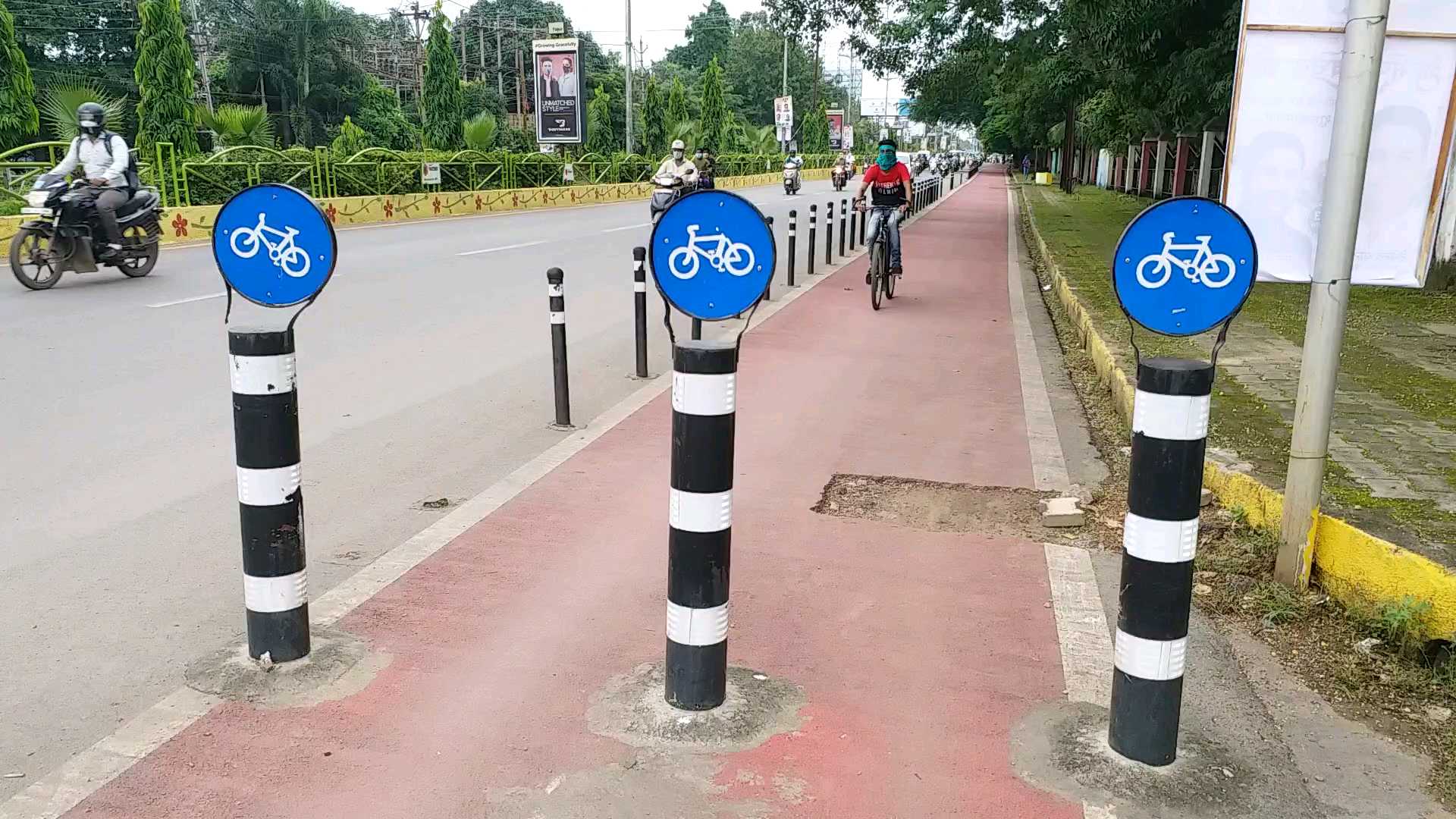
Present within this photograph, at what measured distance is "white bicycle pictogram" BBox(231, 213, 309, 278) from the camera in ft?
12.2

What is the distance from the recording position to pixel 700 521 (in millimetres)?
3299

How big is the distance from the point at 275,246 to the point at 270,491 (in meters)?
0.81

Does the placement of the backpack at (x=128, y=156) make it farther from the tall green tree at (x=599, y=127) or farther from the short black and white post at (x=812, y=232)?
the tall green tree at (x=599, y=127)

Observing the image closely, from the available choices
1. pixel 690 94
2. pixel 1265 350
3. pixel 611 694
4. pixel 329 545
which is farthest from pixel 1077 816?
pixel 690 94

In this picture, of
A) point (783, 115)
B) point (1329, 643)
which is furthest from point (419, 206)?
point (783, 115)

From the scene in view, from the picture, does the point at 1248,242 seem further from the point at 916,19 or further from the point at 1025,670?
the point at 916,19

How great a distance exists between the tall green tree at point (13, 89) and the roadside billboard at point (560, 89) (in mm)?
16667

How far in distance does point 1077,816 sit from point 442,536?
303cm

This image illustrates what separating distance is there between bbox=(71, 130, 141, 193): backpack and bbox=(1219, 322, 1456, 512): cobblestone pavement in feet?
37.4

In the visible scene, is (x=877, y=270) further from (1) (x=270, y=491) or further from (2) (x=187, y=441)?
(1) (x=270, y=491)

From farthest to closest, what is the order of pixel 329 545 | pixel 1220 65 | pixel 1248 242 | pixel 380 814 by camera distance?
pixel 1220 65 → pixel 329 545 → pixel 1248 242 → pixel 380 814

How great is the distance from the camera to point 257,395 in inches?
137

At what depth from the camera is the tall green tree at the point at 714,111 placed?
56906 mm

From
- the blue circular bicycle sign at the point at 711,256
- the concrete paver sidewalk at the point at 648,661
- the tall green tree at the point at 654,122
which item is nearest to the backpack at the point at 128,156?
the concrete paver sidewalk at the point at 648,661
